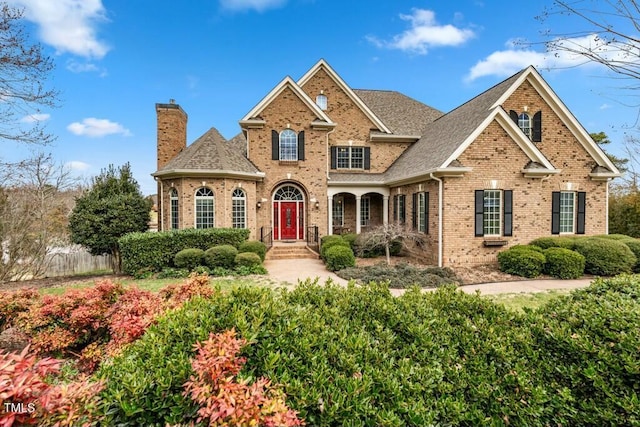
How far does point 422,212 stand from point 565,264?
5552 mm

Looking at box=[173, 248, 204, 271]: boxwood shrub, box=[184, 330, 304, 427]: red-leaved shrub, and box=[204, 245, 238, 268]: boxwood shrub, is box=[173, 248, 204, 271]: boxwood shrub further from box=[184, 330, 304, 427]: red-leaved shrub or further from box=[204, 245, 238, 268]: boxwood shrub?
Answer: box=[184, 330, 304, 427]: red-leaved shrub

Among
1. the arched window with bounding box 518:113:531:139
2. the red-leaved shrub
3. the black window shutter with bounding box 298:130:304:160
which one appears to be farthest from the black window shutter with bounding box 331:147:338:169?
the red-leaved shrub

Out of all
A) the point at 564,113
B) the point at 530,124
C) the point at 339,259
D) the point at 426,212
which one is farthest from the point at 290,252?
the point at 564,113

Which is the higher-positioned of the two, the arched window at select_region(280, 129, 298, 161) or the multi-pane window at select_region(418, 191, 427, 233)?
the arched window at select_region(280, 129, 298, 161)

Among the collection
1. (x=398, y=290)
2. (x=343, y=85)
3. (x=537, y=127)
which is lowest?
(x=398, y=290)

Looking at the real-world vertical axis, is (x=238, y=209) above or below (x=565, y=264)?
above

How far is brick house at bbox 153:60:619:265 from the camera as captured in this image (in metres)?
12.7

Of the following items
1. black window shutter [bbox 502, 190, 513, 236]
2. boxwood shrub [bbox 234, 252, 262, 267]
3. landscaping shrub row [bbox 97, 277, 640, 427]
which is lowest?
boxwood shrub [bbox 234, 252, 262, 267]

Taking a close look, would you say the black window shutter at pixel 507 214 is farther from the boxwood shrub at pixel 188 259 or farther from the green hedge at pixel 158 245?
the boxwood shrub at pixel 188 259

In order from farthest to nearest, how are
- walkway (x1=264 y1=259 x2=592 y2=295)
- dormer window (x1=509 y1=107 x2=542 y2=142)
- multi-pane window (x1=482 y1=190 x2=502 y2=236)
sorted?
dormer window (x1=509 y1=107 x2=542 y2=142) < multi-pane window (x1=482 y1=190 x2=502 y2=236) < walkway (x1=264 y1=259 x2=592 y2=295)

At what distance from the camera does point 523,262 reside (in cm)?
1117

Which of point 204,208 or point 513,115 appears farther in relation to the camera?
point 513,115

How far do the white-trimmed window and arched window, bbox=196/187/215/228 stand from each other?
7.30m

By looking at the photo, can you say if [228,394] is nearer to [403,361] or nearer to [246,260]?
[403,361]
